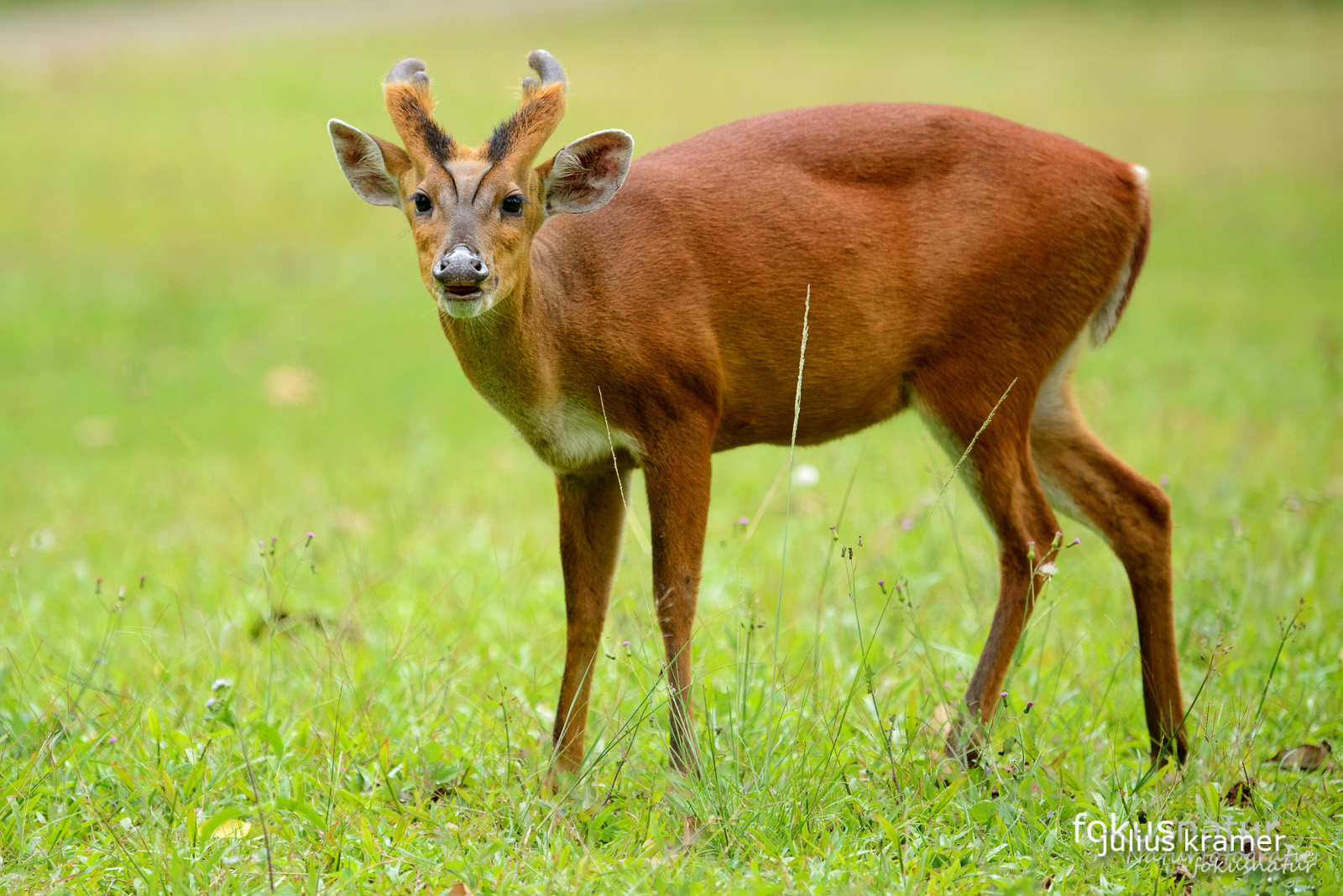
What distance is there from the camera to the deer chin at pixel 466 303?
10.4 ft

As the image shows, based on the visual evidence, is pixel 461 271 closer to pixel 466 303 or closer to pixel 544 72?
pixel 466 303

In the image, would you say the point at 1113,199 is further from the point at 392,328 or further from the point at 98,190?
the point at 98,190

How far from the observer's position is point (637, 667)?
3623mm

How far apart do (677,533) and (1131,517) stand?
4.48 feet

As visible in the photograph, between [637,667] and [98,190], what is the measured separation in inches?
522

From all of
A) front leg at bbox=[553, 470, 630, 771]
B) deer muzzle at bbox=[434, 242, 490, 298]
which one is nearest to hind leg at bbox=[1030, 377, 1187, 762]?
front leg at bbox=[553, 470, 630, 771]

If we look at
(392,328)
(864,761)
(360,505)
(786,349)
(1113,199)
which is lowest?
(392,328)

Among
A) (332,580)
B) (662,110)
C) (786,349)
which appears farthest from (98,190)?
(786,349)

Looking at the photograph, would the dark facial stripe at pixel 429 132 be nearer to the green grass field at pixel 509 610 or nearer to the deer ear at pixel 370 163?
the deer ear at pixel 370 163

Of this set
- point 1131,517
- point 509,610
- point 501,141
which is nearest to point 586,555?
point 501,141

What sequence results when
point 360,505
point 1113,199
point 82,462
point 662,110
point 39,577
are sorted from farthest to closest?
point 662,110 < point 82,462 < point 360,505 < point 39,577 < point 1113,199

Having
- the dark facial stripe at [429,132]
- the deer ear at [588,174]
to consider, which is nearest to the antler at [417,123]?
the dark facial stripe at [429,132]

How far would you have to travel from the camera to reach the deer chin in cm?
317

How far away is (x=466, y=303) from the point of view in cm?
317
